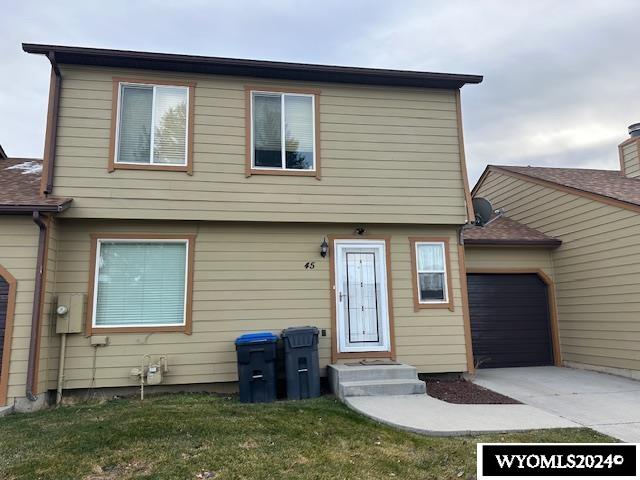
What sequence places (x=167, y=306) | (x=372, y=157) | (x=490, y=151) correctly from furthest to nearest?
(x=490, y=151) → (x=372, y=157) → (x=167, y=306)

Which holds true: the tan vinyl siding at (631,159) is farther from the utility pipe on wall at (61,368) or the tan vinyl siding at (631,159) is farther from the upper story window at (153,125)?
the utility pipe on wall at (61,368)

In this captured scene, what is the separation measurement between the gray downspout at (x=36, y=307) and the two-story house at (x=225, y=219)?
0.09 ft

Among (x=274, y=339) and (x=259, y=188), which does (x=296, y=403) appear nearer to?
(x=274, y=339)

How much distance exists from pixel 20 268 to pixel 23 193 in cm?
124

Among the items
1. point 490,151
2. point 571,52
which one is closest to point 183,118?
point 571,52

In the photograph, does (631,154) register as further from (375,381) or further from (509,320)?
(375,381)

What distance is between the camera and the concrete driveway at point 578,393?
16.6ft

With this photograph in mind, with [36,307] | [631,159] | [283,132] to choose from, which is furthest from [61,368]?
[631,159]

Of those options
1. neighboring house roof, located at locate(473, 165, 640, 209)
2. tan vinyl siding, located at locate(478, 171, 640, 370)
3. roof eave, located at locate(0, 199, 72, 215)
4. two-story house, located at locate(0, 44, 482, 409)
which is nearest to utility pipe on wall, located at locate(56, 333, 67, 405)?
two-story house, located at locate(0, 44, 482, 409)

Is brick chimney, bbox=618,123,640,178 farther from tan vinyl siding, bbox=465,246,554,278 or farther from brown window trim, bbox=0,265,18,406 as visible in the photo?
brown window trim, bbox=0,265,18,406

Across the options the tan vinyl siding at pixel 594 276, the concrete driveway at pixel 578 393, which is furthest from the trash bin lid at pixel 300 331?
the tan vinyl siding at pixel 594 276

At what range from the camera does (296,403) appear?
5930mm

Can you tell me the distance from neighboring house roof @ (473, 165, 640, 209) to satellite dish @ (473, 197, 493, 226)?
204 centimetres

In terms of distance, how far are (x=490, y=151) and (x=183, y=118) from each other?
765 inches
